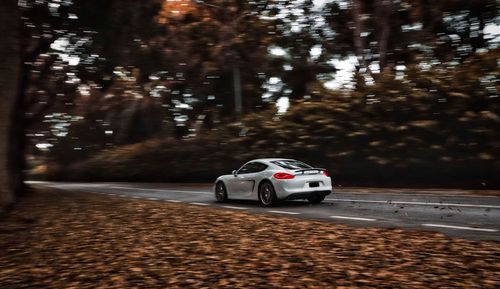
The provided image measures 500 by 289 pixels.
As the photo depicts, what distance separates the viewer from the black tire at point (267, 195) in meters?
12.6

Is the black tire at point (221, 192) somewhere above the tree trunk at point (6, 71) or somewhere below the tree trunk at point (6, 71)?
below

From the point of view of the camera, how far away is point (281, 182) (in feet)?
40.3

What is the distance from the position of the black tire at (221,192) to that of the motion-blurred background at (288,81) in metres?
6.24

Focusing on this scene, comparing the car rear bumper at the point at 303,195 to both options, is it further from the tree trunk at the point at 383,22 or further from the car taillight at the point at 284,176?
the tree trunk at the point at 383,22

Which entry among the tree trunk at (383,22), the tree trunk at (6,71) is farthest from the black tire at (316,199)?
the tree trunk at (383,22)

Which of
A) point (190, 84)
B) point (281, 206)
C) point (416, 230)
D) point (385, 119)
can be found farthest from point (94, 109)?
point (416, 230)

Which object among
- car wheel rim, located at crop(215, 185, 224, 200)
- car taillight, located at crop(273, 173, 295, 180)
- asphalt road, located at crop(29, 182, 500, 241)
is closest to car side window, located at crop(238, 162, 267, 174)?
car taillight, located at crop(273, 173, 295, 180)

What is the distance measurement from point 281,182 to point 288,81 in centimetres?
2046

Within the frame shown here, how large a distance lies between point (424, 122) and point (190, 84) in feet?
63.2

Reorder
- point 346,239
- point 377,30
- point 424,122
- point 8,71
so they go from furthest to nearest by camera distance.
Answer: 1. point 377,30
2. point 424,122
3. point 8,71
4. point 346,239

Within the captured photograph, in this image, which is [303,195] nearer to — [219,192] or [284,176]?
[284,176]

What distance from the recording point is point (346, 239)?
705cm

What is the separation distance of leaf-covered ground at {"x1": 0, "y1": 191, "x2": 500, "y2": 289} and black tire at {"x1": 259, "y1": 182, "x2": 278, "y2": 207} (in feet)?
10.6

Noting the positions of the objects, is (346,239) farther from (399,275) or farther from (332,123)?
(332,123)
